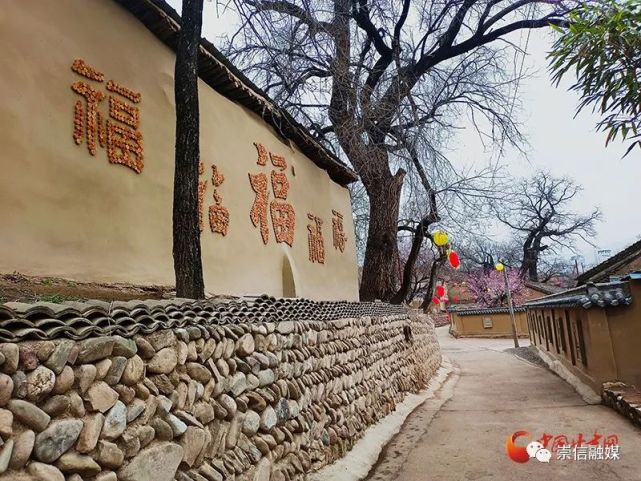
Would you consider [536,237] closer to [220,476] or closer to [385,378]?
[385,378]

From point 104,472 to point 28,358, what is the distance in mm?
575

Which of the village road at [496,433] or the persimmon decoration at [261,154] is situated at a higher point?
the persimmon decoration at [261,154]

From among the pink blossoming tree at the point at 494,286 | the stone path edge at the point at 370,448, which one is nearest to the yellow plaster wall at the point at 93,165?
the stone path edge at the point at 370,448

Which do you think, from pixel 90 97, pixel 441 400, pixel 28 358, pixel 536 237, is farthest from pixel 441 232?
pixel 536 237

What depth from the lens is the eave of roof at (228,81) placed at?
449 cm

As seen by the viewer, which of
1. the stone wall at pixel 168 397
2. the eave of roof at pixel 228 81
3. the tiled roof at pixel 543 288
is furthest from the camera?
the tiled roof at pixel 543 288

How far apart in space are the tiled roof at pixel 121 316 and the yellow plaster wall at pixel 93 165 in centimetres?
117

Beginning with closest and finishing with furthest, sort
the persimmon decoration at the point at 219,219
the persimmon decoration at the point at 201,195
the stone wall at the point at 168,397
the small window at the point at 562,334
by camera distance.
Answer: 1. the stone wall at the point at 168,397
2. the persimmon decoration at the point at 201,195
3. the persimmon decoration at the point at 219,219
4. the small window at the point at 562,334

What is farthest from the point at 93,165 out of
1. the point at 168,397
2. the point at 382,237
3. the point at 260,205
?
the point at 382,237

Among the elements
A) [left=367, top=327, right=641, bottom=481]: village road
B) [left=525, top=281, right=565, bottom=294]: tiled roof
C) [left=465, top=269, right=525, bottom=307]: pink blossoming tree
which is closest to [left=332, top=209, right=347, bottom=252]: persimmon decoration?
[left=367, top=327, right=641, bottom=481]: village road

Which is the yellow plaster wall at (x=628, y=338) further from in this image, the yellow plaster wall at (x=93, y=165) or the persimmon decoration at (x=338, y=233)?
the yellow plaster wall at (x=93, y=165)

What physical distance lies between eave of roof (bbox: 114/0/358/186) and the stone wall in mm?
2794

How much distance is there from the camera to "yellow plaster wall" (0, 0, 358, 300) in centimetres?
→ 340

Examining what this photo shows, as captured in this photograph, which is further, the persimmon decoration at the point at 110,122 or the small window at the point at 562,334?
the small window at the point at 562,334
